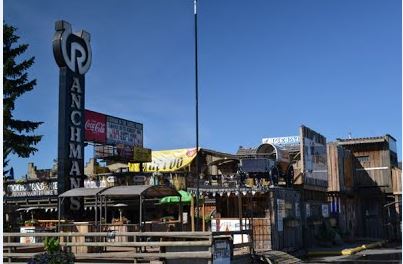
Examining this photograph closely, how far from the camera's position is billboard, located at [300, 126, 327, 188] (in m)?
30.2

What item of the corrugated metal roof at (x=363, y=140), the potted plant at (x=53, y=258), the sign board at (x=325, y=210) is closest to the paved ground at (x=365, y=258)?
the sign board at (x=325, y=210)

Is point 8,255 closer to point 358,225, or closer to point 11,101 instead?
point 11,101

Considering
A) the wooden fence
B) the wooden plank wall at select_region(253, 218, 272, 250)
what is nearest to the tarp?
the wooden plank wall at select_region(253, 218, 272, 250)

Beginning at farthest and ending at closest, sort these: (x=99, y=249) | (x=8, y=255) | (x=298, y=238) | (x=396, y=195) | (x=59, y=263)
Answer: (x=396, y=195) < (x=298, y=238) < (x=99, y=249) < (x=8, y=255) < (x=59, y=263)

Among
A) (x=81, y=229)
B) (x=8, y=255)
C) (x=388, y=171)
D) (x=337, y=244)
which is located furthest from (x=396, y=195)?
(x=8, y=255)

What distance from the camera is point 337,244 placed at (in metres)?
30.7

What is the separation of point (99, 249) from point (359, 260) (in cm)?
1033

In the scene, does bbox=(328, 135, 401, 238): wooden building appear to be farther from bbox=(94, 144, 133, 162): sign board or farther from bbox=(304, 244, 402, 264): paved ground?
bbox=(94, 144, 133, 162): sign board

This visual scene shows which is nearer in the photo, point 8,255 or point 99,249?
point 8,255

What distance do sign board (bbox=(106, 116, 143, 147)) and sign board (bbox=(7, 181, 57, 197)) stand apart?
10.1 metres

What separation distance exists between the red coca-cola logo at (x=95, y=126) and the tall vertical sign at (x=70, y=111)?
605 inches

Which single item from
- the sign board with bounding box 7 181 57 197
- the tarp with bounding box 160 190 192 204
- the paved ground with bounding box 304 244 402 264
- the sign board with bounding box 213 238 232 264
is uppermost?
the sign board with bounding box 7 181 57 197

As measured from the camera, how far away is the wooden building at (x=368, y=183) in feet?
121

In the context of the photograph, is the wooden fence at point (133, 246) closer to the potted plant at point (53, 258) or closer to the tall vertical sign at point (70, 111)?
the potted plant at point (53, 258)
